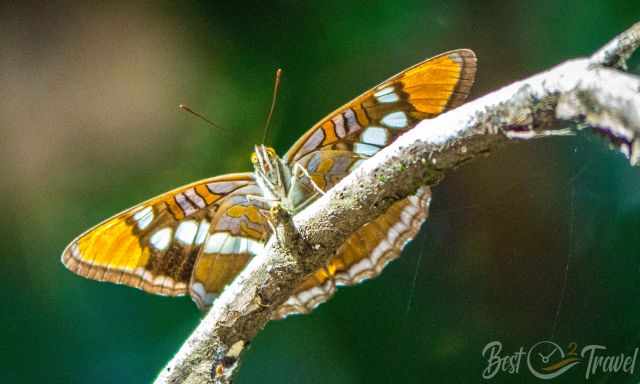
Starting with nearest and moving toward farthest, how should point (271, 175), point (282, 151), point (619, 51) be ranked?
point (619, 51), point (271, 175), point (282, 151)

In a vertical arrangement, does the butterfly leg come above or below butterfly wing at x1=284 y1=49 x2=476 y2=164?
below

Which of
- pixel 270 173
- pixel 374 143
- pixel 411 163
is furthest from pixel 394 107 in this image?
pixel 411 163

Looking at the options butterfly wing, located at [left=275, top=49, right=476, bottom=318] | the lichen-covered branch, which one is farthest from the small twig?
butterfly wing, located at [left=275, top=49, right=476, bottom=318]

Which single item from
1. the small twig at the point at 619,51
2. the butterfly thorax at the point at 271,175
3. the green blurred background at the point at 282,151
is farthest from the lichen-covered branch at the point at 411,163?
the green blurred background at the point at 282,151

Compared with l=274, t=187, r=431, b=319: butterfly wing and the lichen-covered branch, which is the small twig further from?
l=274, t=187, r=431, b=319: butterfly wing

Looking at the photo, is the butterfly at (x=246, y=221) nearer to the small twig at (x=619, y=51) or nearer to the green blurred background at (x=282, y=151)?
the green blurred background at (x=282, y=151)

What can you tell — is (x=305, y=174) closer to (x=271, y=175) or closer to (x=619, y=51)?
(x=271, y=175)

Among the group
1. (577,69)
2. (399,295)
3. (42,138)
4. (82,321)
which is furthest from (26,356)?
(577,69)
